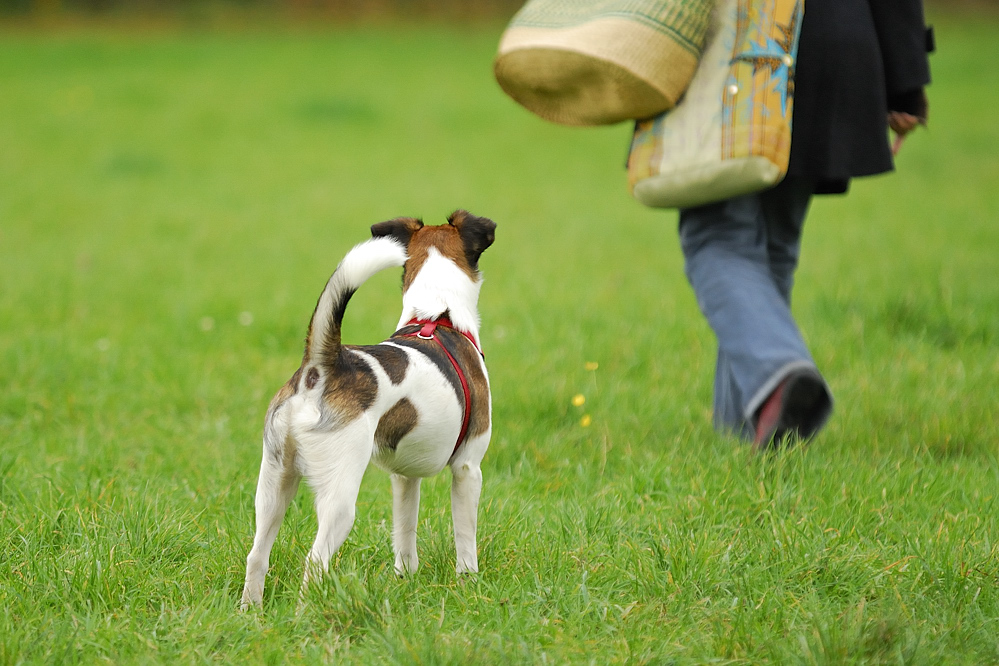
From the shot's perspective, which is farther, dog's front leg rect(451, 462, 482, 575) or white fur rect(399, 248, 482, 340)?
white fur rect(399, 248, 482, 340)

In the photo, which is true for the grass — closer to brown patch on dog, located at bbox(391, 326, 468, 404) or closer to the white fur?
brown patch on dog, located at bbox(391, 326, 468, 404)

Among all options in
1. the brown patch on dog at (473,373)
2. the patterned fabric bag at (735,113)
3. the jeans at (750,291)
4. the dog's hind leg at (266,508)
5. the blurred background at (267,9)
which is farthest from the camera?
the blurred background at (267,9)

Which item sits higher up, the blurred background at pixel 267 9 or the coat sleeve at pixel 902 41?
the blurred background at pixel 267 9

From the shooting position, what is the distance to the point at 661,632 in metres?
2.36

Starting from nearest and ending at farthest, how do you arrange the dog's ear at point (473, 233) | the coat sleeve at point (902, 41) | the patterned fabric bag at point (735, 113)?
the dog's ear at point (473, 233)
the patterned fabric bag at point (735, 113)
the coat sleeve at point (902, 41)

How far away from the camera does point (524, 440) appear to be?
12.7ft

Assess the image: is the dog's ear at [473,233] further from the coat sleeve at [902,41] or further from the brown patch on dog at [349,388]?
the coat sleeve at [902,41]

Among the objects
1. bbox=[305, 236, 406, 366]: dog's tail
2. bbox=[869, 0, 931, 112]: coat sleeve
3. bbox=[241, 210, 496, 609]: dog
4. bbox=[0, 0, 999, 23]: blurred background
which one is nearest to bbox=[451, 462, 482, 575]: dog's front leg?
bbox=[241, 210, 496, 609]: dog

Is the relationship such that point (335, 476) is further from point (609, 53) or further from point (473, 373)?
point (609, 53)

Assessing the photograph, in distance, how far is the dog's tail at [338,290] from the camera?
2.29 meters

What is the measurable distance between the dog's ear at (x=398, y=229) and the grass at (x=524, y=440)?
2.91 feet

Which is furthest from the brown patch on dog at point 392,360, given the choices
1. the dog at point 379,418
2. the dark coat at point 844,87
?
the dark coat at point 844,87

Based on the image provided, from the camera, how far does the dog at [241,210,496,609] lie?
231 cm

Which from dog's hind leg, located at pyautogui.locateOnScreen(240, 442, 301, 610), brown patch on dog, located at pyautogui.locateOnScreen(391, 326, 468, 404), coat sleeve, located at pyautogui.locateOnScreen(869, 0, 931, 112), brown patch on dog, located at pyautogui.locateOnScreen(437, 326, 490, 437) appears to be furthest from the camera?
coat sleeve, located at pyautogui.locateOnScreen(869, 0, 931, 112)
